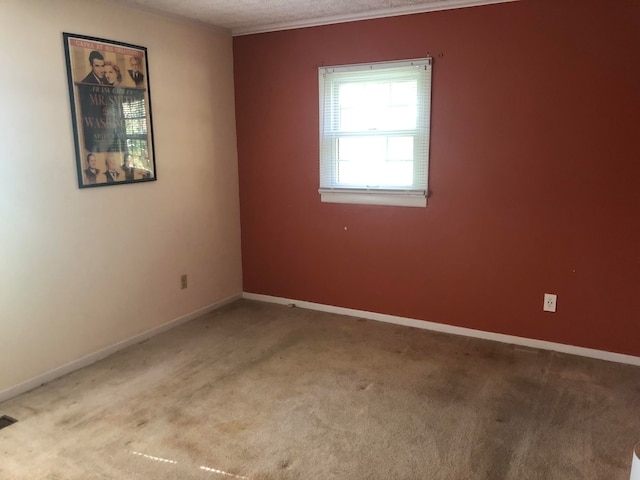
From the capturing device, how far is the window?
11.2 feet

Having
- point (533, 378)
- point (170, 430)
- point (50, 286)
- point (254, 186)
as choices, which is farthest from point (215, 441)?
point (254, 186)

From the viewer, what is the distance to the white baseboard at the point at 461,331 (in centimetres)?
311

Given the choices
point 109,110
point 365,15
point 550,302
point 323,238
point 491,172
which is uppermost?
point 365,15

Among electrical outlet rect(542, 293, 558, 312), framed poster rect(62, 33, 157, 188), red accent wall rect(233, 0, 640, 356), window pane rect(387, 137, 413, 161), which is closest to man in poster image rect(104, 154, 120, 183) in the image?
framed poster rect(62, 33, 157, 188)

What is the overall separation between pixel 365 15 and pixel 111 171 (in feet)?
6.53

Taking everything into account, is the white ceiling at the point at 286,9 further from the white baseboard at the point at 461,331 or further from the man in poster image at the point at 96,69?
the white baseboard at the point at 461,331

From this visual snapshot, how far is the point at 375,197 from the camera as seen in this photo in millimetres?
3650

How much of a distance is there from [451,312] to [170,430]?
2063 mm

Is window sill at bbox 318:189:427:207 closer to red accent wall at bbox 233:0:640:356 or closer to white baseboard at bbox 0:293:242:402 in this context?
red accent wall at bbox 233:0:640:356

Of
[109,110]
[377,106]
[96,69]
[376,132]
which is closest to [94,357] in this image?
[109,110]

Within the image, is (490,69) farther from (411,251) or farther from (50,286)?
(50,286)

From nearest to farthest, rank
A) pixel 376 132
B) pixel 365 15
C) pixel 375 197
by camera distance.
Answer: pixel 365 15 < pixel 376 132 < pixel 375 197

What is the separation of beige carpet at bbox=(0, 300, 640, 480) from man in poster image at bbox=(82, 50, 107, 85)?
172 centimetres

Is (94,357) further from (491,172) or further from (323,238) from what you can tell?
(491,172)
